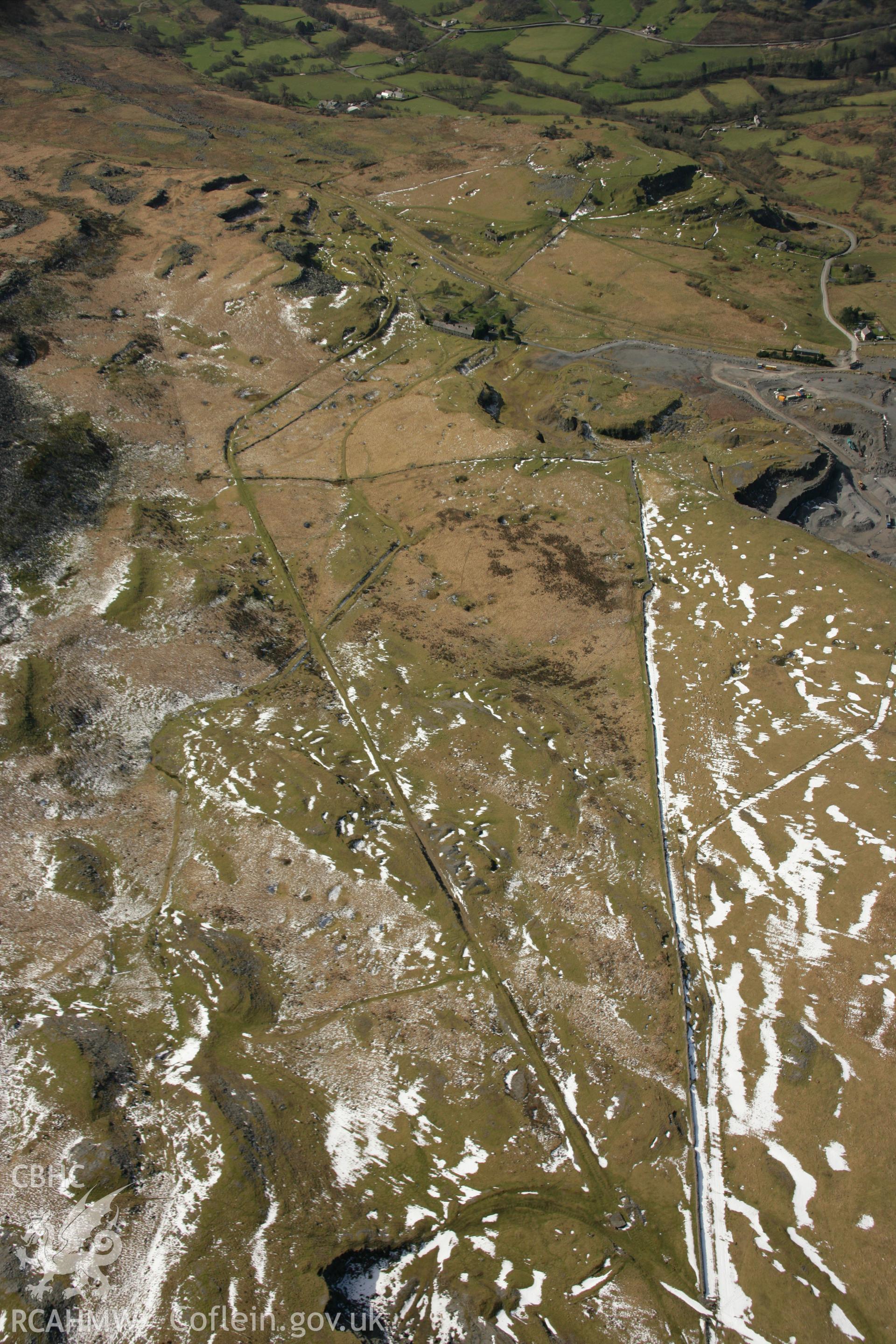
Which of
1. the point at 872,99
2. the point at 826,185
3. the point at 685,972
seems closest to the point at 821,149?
the point at 826,185

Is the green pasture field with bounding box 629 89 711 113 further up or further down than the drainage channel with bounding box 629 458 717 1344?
further up

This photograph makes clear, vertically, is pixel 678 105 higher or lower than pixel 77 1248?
higher

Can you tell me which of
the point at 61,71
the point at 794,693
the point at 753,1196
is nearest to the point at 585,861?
the point at 753,1196

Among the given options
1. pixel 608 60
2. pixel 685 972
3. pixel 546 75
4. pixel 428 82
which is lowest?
pixel 685 972

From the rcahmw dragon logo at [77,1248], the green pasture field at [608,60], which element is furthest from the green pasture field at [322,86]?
the rcahmw dragon logo at [77,1248]

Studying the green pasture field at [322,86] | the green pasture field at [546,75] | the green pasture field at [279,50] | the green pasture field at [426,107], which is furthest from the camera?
the green pasture field at [279,50]

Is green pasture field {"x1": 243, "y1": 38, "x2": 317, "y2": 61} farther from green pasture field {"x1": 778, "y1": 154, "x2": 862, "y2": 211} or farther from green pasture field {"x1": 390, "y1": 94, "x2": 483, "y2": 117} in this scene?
green pasture field {"x1": 778, "y1": 154, "x2": 862, "y2": 211}

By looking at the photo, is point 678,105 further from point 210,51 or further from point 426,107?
point 210,51

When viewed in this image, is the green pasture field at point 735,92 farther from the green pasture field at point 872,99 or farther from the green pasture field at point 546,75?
the green pasture field at point 546,75

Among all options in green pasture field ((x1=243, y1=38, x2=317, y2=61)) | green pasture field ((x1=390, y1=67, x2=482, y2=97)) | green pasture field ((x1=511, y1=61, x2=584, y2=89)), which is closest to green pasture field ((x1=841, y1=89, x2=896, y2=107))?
green pasture field ((x1=511, y1=61, x2=584, y2=89))

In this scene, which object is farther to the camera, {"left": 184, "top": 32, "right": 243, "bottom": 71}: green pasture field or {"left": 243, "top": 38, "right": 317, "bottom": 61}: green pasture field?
{"left": 243, "top": 38, "right": 317, "bottom": 61}: green pasture field
